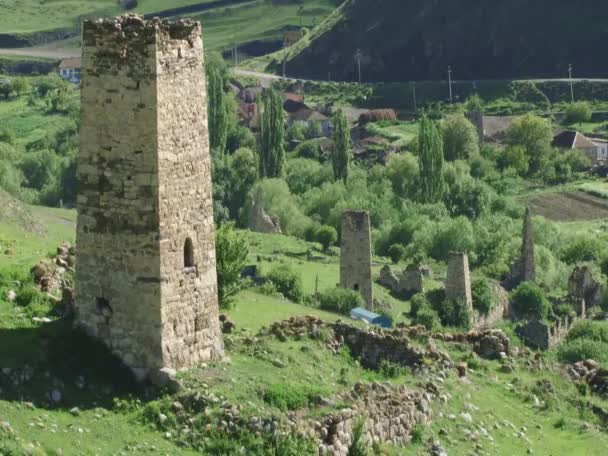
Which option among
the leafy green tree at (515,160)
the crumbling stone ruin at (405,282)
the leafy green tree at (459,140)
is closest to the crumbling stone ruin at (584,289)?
the crumbling stone ruin at (405,282)

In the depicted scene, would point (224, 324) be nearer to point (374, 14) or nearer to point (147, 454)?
point (147, 454)

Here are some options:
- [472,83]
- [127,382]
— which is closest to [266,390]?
[127,382]

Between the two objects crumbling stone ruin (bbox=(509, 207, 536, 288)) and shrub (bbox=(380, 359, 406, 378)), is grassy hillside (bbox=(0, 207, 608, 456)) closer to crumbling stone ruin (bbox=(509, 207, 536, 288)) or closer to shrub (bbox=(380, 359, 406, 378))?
shrub (bbox=(380, 359, 406, 378))

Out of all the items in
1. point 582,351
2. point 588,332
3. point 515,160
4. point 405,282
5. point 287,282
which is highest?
point 515,160

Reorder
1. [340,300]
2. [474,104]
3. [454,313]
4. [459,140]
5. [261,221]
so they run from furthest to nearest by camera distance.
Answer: [474,104] < [459,140] < [261,221] < [454,313] < [340,300]

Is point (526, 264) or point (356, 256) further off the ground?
point (356, 256)

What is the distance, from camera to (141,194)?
68.9 feet

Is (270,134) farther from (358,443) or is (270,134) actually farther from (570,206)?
(358,443)

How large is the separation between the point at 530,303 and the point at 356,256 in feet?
34.4

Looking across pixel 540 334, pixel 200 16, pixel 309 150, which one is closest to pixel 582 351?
pixel 540 334

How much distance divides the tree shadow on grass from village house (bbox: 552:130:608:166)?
3621 inches

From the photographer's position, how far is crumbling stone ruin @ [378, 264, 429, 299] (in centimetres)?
5584

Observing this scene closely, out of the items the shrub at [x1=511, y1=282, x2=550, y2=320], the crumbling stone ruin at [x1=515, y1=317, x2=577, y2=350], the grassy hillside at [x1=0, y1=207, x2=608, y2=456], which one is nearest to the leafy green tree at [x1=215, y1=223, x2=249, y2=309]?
the grassy hillside at [x1=0, y1=207, x2=608, y2=456]

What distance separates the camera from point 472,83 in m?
150
